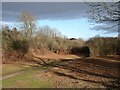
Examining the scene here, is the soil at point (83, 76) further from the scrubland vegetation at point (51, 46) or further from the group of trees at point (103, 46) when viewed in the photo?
the group of trees at point (103, 46)

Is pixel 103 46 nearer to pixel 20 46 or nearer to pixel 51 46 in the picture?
pixel 20 46

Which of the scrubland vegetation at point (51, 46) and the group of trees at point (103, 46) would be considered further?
the group of trees at point (103, 46)

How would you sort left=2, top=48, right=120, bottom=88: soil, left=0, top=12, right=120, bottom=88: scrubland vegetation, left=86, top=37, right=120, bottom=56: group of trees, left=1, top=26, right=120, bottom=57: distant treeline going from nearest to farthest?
1. left=2, top=48, right=120, bottom=88: soil
2. left=0, top=12, right=120, bottom=88: scrubland vegetation
3. left=1, top=26, right=120, bottom=57: distant treeline
4. left=86, top=37, right=120, bottom=56: group of trees

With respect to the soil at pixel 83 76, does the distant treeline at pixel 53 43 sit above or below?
above

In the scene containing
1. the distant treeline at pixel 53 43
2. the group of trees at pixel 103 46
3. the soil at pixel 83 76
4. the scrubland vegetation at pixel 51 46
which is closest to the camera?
the soil at pixel 83 76

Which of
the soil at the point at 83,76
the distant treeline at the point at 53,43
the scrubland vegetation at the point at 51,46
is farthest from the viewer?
the distant treeline at the point at 53,43

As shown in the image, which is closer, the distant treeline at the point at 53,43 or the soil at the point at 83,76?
the soil at the point at 83,76

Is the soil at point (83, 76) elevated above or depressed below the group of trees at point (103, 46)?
below

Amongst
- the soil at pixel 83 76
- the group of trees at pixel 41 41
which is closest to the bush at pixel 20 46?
the group of trees at pixel 41 41

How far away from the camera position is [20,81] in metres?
19.7

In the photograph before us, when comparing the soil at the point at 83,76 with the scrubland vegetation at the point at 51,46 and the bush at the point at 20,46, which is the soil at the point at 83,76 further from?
the bush at the point at 20,46

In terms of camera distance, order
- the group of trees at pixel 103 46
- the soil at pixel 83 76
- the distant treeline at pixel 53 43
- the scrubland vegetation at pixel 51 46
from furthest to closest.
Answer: the group of trees at pixel 103 46
the distant treeline at pixel 53 43
the scrubland vegetation at pixel 51 46
the soil at pixel 83 76

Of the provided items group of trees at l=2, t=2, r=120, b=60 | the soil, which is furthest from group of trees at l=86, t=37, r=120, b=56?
the soil

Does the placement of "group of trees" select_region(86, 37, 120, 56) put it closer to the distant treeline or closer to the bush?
the distant treeline
